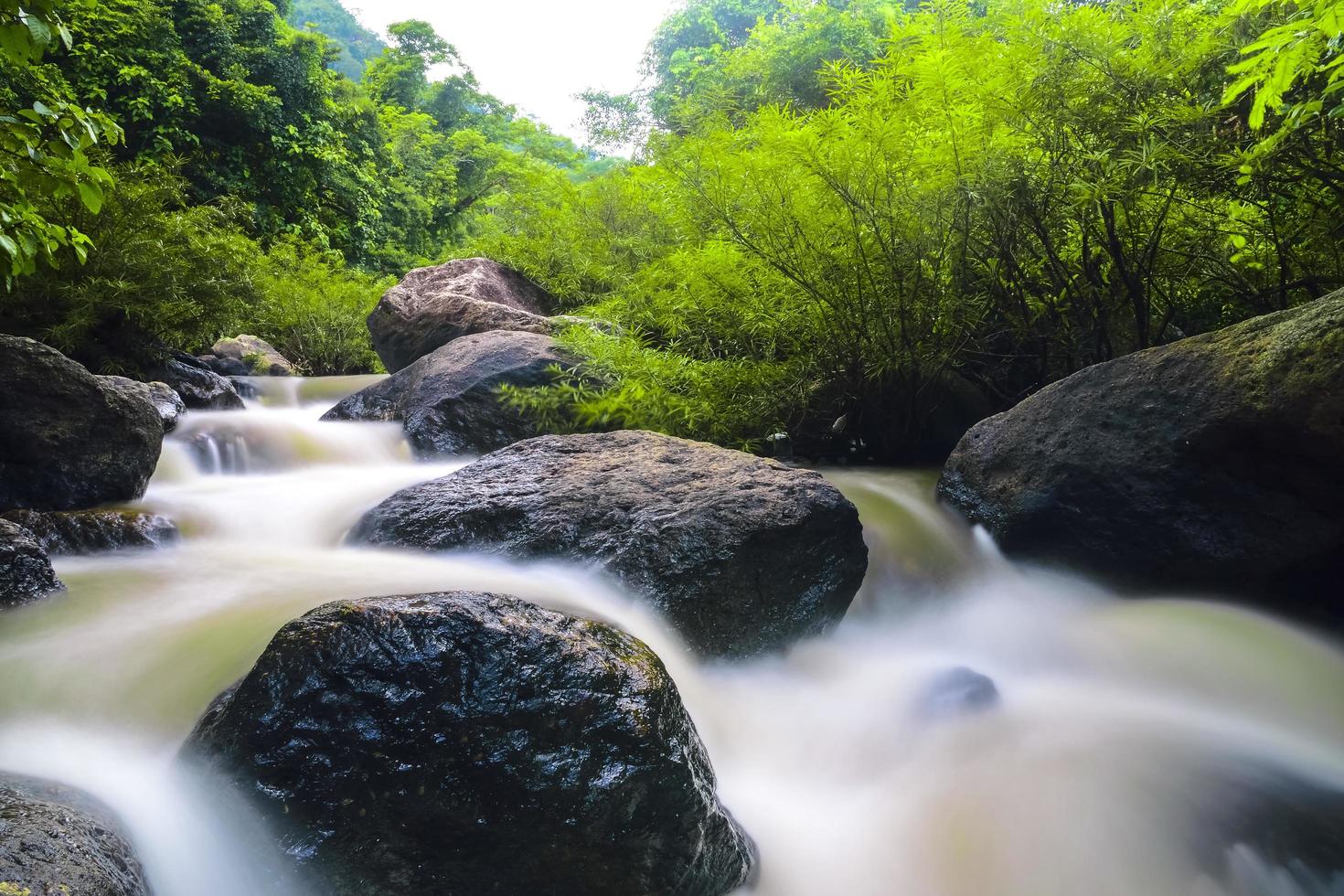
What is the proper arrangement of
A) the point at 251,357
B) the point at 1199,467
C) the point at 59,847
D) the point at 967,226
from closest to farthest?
1. the point at 59,847
2. the point at 1199,467
3. the point at 967,226
4. the point at 251,357

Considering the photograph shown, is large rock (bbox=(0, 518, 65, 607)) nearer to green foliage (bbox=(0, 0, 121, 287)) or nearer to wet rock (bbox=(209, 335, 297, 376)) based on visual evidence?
green foliage (bbox=(0, 0, 121, 287))

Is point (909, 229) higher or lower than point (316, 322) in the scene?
higher

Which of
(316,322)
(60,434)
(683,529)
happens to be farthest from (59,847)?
(316,322)

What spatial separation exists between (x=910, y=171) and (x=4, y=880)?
4.17m

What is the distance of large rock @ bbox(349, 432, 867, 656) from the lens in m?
2.64

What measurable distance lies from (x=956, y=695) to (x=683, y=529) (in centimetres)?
112

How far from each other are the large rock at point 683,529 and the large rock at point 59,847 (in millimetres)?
1600

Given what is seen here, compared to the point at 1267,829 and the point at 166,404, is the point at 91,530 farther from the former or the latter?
the point at 1267,829

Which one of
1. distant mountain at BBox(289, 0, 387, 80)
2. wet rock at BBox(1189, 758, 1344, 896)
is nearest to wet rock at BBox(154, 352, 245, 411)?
wet rock at BBox(1189, 758, 1344, 896)

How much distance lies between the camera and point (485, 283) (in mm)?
8094

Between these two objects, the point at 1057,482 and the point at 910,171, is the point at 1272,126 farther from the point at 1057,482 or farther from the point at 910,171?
the point at 1057,482

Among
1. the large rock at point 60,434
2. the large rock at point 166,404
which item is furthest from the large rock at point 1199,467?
the large rock at point 166,404

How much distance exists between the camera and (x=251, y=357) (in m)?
10.6

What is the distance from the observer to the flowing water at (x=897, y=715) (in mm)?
1780
